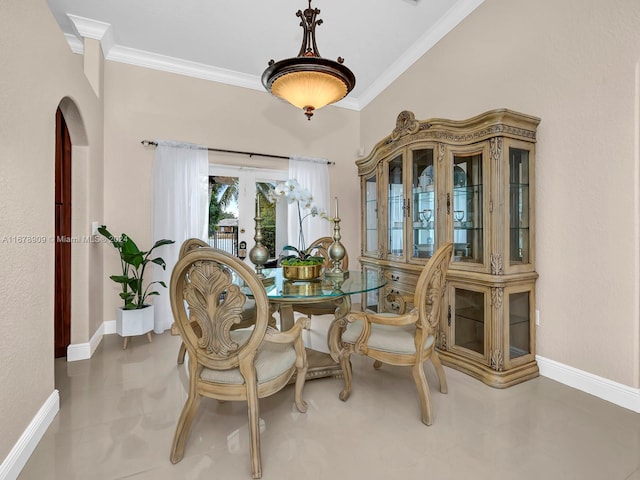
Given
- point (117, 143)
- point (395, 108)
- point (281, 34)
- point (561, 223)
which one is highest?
point (281, 34)

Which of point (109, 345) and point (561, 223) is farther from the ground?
point (561, 223)

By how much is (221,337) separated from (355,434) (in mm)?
921

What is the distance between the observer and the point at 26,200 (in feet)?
5.37

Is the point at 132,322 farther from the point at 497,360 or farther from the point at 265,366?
the point at 497,360

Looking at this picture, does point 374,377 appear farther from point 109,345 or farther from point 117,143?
point 117,143

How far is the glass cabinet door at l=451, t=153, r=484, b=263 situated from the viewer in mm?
2482

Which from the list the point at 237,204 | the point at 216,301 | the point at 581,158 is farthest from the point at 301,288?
the point at 237,204

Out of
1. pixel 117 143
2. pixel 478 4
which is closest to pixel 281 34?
pixel 478 4

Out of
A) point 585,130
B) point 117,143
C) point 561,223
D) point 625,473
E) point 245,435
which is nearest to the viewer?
point 625,473

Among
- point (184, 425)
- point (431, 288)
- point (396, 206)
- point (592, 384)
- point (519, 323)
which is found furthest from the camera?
point (396, 206)

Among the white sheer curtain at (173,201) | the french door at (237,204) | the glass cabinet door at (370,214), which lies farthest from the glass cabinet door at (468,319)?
the white sheer curtain at (173,201)

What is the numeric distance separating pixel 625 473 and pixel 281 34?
409cm

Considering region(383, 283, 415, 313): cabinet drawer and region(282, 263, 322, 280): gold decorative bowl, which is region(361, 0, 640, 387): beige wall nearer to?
region(383, 283, 415, 313): cabinet drawer

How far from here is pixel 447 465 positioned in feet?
4.94
